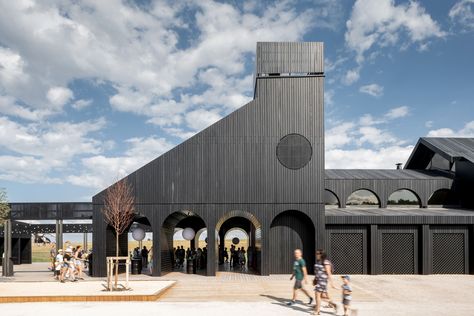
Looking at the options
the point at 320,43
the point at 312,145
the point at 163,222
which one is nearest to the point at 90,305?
the point at 163,222

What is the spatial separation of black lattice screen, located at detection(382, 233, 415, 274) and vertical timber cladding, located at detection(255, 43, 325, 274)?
12.4 ft

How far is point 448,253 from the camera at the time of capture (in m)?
22.1

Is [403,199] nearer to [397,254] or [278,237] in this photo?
[397,254]

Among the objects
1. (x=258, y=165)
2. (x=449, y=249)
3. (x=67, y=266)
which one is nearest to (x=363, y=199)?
(x=449, y=249)

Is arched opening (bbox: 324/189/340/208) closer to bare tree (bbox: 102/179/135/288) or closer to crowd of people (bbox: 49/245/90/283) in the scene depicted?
bare tree (bbox: 102/179/135/288)

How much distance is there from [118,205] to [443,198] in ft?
64.7

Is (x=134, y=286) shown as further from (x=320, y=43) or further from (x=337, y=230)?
(x=320, y=43)

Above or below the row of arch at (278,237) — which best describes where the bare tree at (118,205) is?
above

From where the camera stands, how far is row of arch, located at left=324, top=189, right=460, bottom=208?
26156 mm

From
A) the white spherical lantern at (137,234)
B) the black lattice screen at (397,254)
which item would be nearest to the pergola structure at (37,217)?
the white spherical lantern at (137,234)

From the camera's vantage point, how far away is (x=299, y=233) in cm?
2167

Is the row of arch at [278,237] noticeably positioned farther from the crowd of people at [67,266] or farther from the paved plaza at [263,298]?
the crowd of people at [67,266]

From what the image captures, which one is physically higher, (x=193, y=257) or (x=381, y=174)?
(x=381, y=174)

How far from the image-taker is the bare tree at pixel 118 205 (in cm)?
2071
